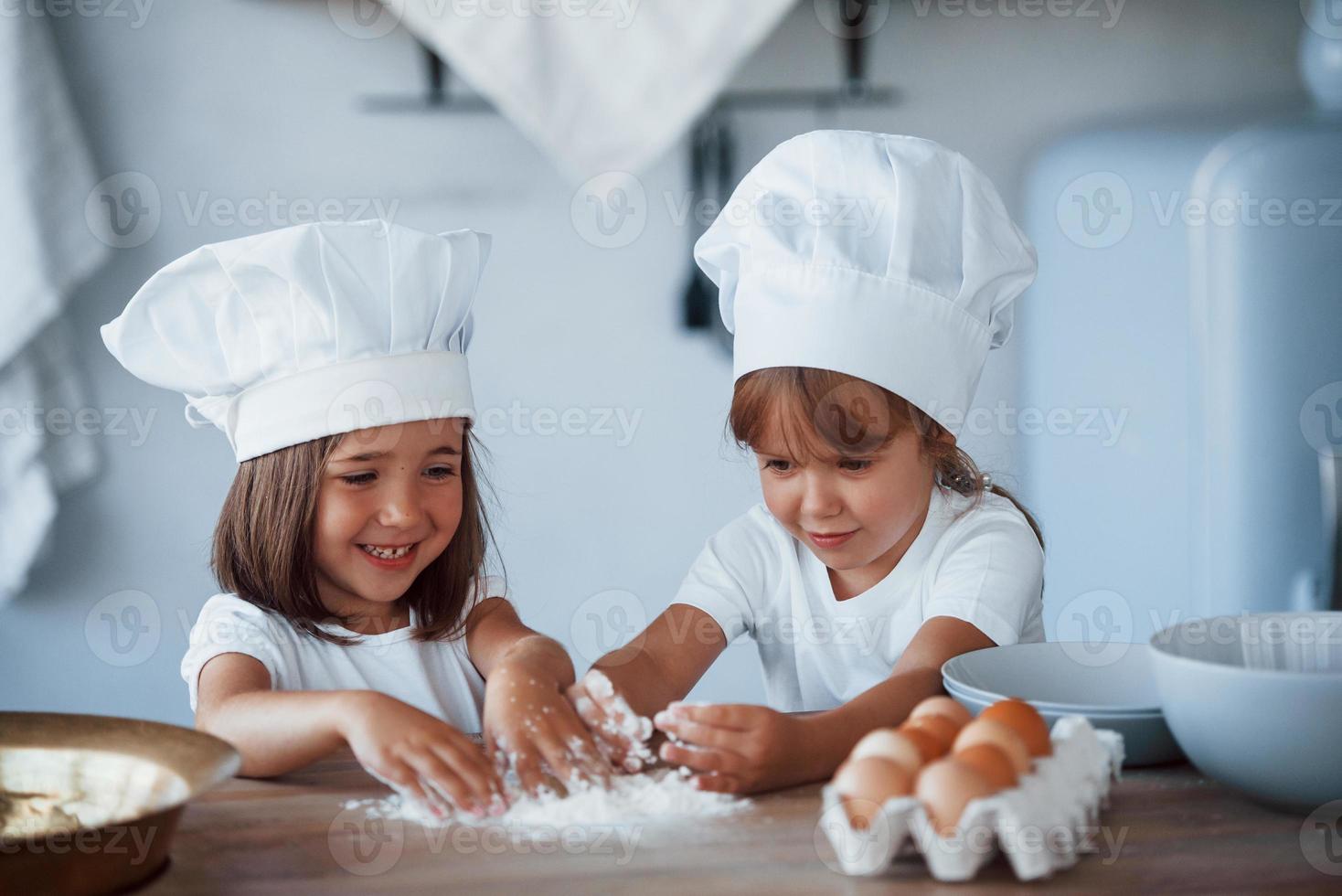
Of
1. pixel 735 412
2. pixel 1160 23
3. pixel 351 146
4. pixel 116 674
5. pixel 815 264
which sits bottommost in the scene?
pixel 116 674

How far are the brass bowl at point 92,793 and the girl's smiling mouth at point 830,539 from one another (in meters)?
0.51

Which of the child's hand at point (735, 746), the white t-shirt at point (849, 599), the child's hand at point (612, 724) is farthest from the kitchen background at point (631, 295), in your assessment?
the child's hand at point (735, 746)

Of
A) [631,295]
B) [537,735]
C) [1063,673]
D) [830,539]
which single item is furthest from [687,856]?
[631,295]

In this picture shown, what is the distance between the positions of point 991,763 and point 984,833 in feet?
0.10

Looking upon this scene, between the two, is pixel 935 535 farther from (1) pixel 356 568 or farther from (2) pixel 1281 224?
(2) pixel 1281 224

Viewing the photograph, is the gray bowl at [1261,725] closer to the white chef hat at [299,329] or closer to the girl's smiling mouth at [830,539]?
the girl's smiling mouth at [830,539]

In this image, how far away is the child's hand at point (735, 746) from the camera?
1.99 feet

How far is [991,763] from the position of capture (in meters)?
0.49

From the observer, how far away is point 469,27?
1.44m

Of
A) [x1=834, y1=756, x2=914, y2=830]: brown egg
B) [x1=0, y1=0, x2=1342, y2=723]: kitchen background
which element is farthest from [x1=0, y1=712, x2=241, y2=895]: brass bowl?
[x1=0, y1=0, x2=1342, y2=723]: kitchen background

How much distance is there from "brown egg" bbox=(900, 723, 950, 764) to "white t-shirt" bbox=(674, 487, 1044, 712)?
376mm

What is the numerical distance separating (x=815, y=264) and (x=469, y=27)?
0.74 meters

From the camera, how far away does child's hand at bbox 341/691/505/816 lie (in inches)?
23.5

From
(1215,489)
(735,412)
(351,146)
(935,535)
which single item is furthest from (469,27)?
(1215,489)
